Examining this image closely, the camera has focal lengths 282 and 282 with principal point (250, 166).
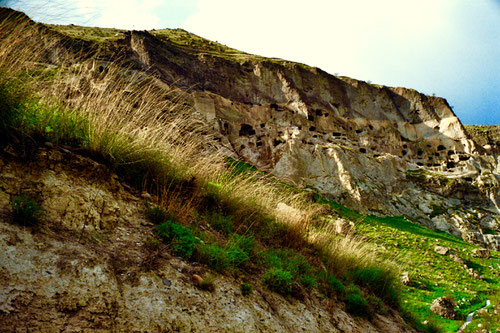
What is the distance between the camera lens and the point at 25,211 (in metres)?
2.38

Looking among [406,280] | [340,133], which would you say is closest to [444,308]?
[406,280]

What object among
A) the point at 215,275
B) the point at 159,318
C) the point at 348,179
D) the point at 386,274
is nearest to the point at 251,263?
the point at 215,275

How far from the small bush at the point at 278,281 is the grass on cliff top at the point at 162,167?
1 cm

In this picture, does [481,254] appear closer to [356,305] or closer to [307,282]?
[356,305]

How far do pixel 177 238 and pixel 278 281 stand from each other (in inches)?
56.3

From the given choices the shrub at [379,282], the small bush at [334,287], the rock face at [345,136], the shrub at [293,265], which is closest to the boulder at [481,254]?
the rock face at [345,136]

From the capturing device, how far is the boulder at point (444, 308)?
6.73 meters

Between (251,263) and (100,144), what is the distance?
2.63m

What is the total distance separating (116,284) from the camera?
238 cm

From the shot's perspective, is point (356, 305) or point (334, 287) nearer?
point (356, 305)

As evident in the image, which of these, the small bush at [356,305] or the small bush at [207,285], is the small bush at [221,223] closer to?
the small bush at [207,285]

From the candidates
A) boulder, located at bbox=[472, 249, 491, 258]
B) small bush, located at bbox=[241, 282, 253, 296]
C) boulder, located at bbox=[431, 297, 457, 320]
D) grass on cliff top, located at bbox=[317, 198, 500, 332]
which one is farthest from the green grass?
boulder, located at bbox=[472, 249, 491, 258]

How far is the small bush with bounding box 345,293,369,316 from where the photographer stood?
172 inches

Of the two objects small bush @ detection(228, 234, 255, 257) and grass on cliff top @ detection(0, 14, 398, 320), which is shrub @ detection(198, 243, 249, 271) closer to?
→ grass on cliff top @ detection(0, 14, 398, 320)
